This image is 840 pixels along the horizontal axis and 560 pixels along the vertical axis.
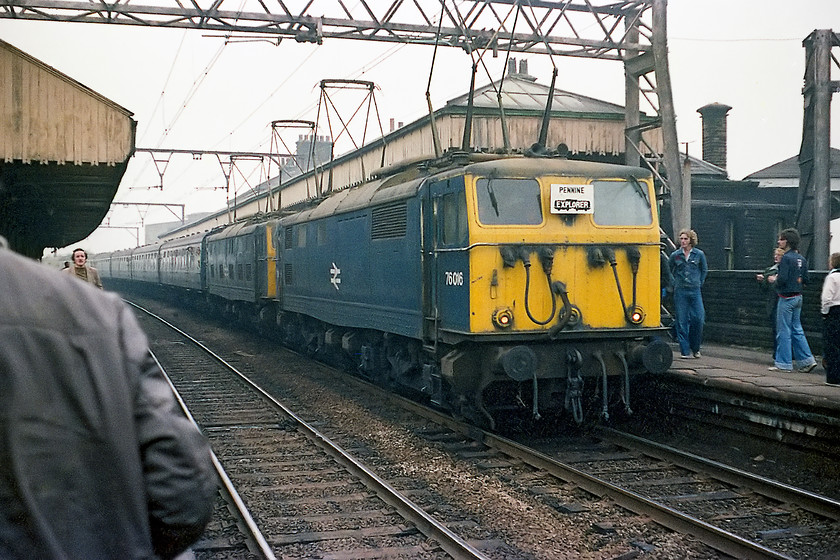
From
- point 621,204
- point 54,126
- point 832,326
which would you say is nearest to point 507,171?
point 621,204

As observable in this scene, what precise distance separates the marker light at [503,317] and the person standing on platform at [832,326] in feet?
10.9

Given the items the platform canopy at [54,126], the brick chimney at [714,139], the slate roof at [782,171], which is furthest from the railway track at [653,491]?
the slate roof at [782,171]

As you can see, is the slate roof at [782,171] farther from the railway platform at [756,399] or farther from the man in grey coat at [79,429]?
the man in grey coat at [79,429]

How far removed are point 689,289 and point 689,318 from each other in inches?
21.0

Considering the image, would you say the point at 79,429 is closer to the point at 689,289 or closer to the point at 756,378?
the point at 756,378

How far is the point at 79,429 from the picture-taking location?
1742mm

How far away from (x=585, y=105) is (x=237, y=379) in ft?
36.2

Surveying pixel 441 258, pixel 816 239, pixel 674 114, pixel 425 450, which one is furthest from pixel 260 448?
pixel 816 239

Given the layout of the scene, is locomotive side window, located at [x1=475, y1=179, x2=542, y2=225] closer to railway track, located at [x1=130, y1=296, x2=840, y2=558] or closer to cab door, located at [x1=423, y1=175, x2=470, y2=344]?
cab door, located at [x1=423, y1=175, x2=470, y2=344]

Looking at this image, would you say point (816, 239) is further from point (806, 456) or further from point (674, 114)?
point (806, 456)

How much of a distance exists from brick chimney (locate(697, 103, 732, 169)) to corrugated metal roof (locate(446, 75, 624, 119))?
6.82 metres

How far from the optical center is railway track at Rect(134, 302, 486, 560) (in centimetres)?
568

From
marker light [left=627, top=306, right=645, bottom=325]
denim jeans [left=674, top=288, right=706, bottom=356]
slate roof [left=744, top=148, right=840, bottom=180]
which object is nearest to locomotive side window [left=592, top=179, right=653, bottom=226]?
marker light [left=627, top=306, right=645, bottom=325]

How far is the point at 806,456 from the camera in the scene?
25.3 feet
